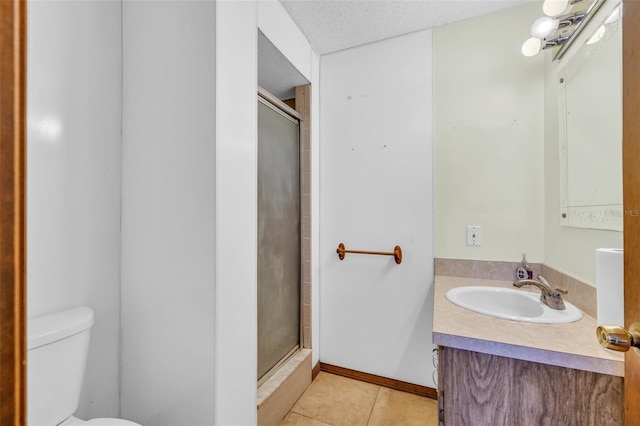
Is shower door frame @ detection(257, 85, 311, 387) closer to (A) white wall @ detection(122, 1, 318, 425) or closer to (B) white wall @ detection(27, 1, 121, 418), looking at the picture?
(A) white wall @ detection(122, 1, 318, 425)

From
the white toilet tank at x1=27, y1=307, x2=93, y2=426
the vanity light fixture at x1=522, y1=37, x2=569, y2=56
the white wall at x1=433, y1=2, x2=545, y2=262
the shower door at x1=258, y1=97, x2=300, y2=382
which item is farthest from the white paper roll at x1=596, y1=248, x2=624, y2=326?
the white toilet tank at x1=27, y1=307, x2=93, y2=426

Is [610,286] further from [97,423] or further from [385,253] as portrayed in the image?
[97,423]

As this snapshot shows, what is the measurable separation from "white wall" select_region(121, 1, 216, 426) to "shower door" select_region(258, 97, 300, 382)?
0.52 metres

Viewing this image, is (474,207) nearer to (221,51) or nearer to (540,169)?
(540,169)

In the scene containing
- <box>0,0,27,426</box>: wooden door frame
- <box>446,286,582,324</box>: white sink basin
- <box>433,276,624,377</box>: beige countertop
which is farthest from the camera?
<box>446,286,582,324</box>: white sink basin

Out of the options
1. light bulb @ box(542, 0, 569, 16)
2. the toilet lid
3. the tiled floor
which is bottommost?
the tiled floor

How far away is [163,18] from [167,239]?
90 cm

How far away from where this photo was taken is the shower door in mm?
1618

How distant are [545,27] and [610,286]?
126cm

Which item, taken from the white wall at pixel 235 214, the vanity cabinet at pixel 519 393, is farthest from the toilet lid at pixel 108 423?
the vanity cabinet at pixel 519 393

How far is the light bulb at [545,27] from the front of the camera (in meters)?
1.32

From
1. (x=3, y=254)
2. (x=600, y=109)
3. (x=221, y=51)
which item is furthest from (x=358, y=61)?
(x=3, y=254)

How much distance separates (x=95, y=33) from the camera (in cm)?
112

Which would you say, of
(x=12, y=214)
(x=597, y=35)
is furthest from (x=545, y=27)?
(x=12, y=214)
